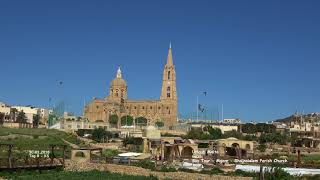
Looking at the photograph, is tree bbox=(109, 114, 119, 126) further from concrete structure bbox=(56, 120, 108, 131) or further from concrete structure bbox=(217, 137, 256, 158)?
concrete structure bbox=(217, 137, 256, 158)

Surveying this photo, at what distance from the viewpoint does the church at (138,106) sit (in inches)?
4808

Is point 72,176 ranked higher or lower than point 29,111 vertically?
lower

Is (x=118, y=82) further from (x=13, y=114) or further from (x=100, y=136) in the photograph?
(x=100, y=136)

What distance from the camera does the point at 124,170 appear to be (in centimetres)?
2952

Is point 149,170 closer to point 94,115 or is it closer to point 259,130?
point 259,130

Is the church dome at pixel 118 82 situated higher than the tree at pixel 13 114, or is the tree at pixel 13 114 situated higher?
the church dome at pixel 118 82

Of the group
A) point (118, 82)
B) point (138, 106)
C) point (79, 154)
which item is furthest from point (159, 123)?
point (79, 154)

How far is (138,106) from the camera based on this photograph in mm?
125125

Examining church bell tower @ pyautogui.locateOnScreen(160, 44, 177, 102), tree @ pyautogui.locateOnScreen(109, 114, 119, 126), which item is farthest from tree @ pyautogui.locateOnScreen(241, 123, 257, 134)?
tree @ pyautogui.locateOnScreen(109, 114, 119, 126)

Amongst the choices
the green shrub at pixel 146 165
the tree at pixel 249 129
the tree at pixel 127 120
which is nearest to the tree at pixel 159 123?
the tree at pixel 127 120

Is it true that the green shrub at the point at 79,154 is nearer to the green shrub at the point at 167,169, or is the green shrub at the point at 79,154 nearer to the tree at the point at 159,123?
the green shrub at the point at 167,169

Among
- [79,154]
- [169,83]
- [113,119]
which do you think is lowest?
[79,154]

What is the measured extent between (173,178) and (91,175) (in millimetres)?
4067

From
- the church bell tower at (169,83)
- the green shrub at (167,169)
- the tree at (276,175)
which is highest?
the church bell tower at (169,83)
